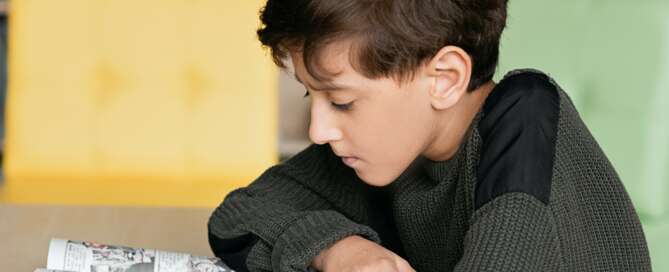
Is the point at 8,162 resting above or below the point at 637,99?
below

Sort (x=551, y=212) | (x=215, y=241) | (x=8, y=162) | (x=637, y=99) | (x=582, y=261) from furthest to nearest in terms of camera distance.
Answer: (x=8, y=162) → (x=637, y=99) → (x=215, y=241) → (x=582, y=261) → (x=551, y=212)

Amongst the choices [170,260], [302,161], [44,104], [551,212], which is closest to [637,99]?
[302,161]

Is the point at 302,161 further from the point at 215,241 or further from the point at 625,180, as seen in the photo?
the point at 625,180

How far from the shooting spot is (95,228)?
4.98 ft

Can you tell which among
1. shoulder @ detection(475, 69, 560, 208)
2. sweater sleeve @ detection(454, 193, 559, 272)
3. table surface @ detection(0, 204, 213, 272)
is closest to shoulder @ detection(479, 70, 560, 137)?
shoulder @ detection(475, 69, 560, 208)

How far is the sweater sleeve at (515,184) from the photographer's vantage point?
36.3 inches

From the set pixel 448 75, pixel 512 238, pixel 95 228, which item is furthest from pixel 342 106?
pixel 95 228

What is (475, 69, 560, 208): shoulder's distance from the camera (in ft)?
3.16

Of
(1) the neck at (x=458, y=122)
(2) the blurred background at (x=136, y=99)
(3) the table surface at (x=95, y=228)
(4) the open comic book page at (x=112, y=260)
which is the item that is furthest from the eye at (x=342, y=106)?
(2) the blurred background at (x=136, y=99)

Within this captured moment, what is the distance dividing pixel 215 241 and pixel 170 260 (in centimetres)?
14

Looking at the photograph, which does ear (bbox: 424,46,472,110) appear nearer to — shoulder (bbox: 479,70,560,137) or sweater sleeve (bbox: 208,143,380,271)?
shoulder (bbox: 479,70,560,137)

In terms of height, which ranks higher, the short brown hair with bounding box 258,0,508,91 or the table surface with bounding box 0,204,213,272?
the short brown hair with bounding box 258,0,508,91

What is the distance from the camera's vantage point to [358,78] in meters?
1.03

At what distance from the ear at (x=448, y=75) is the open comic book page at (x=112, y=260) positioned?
322 mm
